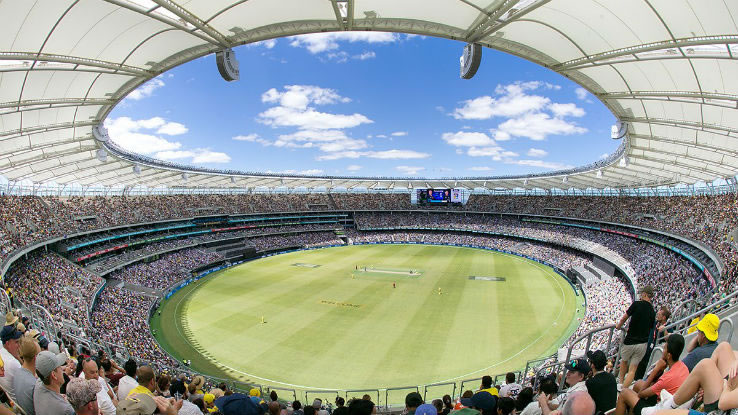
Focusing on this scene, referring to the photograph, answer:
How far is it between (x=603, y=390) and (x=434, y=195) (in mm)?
65475

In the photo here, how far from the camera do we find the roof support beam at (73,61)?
1085 centimetres

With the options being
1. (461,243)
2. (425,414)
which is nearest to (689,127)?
(425,414)

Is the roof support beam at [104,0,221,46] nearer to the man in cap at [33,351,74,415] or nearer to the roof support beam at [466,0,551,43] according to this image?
the roof support beam at [466,0,551,43]

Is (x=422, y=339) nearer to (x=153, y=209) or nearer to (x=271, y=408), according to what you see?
(x=271, y=408)

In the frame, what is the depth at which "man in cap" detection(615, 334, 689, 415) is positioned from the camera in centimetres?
393

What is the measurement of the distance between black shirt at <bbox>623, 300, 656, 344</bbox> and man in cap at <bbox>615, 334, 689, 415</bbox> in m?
1.60

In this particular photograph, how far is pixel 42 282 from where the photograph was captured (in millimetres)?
24062

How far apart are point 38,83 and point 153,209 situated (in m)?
40.2

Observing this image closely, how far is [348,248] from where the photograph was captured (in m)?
62.0

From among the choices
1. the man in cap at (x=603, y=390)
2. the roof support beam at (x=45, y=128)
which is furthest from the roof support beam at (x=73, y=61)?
the man in cap at (x=603, y=390)

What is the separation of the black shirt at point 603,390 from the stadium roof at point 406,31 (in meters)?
8.30

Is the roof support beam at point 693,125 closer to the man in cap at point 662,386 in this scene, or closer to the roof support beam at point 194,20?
the man in cap at point 662,386

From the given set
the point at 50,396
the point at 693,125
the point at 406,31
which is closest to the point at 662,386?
the point at 50,396

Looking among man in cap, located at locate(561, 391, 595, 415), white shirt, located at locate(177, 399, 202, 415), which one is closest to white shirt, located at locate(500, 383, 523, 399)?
man in cap, located at locate(561, 391, 595, 415)
